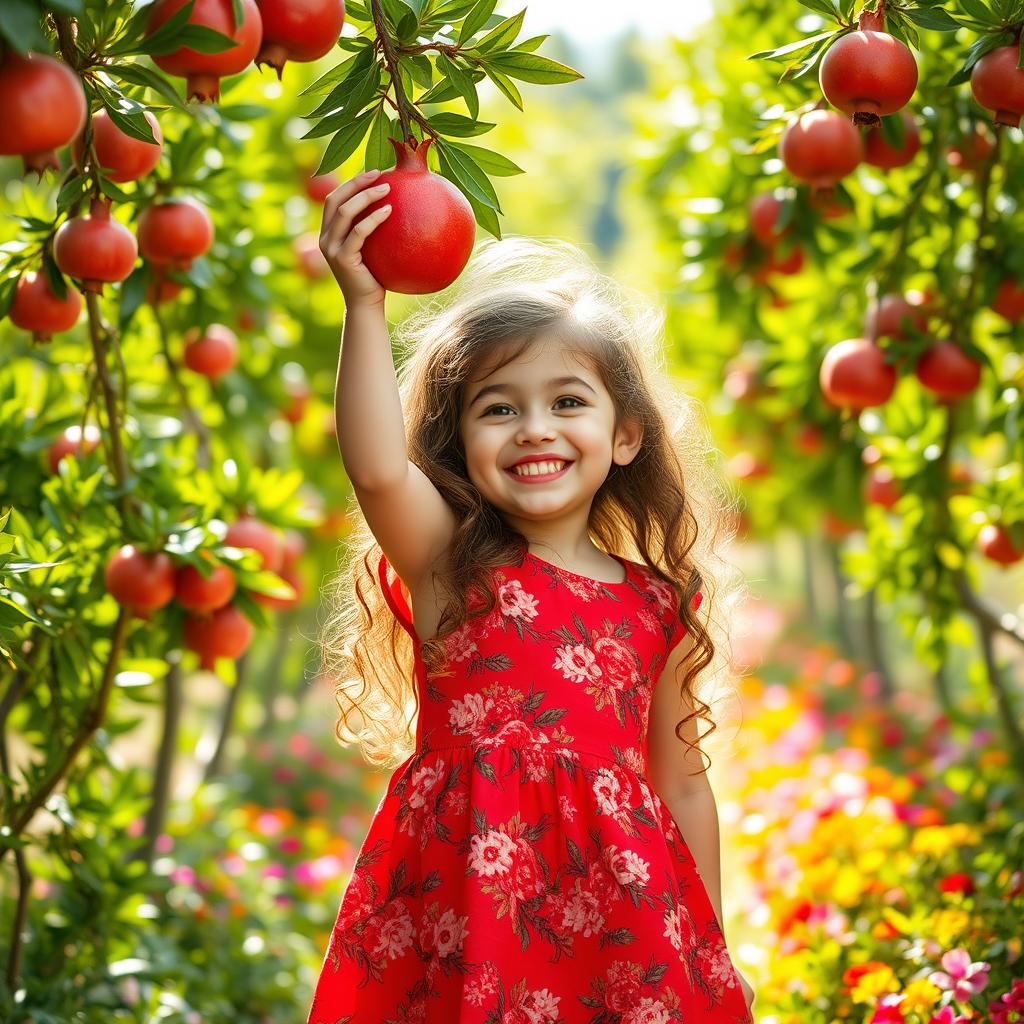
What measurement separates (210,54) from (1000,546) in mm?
2228

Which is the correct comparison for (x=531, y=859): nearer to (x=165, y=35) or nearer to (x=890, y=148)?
(x=165, y=35)

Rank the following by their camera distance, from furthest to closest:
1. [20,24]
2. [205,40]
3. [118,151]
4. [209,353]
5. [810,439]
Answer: [810,439]
[209,353]
[118,151]
[205,40]
[20,24]

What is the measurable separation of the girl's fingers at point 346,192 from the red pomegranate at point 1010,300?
1.64 metres

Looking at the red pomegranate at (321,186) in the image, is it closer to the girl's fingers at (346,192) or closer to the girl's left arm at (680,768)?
the girl's left arm at (680,768)

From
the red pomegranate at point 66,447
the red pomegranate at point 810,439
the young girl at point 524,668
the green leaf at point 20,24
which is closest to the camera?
the green leaf at point 20,24

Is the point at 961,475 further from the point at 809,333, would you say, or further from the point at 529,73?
the point at 529,73

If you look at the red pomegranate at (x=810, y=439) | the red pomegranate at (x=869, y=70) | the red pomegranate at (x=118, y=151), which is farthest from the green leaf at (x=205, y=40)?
the red pomegranate at (x=810, y=439)

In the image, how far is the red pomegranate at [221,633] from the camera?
2.41 m

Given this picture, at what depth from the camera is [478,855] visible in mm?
1585

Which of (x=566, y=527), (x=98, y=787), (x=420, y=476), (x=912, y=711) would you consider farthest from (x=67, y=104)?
(x=912, y=711)

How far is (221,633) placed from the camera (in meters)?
2.41

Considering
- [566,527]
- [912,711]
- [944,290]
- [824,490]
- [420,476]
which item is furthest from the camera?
[912,711]

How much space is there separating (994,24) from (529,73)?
1.92 ft

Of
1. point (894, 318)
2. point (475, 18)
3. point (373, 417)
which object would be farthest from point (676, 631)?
point (894, 318)
